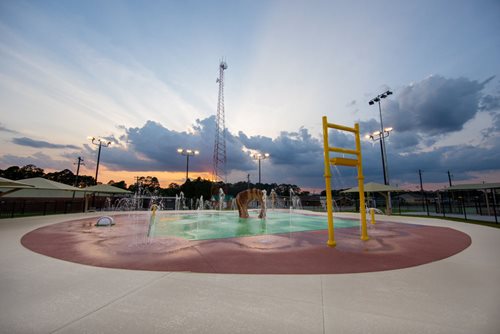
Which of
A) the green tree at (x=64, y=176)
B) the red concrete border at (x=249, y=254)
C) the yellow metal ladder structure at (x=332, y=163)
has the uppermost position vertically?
the green tree at (x=64, y=176)

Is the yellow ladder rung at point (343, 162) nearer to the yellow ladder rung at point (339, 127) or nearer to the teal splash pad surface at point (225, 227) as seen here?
the yellow ladder rung at point (339, 127)

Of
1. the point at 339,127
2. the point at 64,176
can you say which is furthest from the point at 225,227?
the point at 64,176

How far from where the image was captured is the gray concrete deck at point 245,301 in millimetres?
2734

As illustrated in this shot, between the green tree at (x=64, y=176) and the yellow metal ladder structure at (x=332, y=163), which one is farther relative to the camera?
the green tree at (x=64, y=176)

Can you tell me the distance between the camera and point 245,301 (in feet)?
11.2

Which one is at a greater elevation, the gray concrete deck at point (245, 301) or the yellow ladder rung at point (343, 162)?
the yellow ladder rung at point (343, 162)

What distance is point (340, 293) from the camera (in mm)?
3770

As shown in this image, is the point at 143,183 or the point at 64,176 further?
the point at 143,183

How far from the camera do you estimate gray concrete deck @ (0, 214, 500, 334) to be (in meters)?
2.73

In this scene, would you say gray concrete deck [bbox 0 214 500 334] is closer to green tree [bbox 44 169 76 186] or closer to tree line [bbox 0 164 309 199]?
tree line [bbox 0 164 309 199]

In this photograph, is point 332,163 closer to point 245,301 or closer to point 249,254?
point 249,254

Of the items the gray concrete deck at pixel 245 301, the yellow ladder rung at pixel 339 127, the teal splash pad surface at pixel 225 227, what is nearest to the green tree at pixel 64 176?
the teal splash pad surface at pixel 225 227

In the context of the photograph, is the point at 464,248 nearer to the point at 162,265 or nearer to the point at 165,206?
the point at 162,265

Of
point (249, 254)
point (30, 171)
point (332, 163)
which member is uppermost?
point (30, 171)
